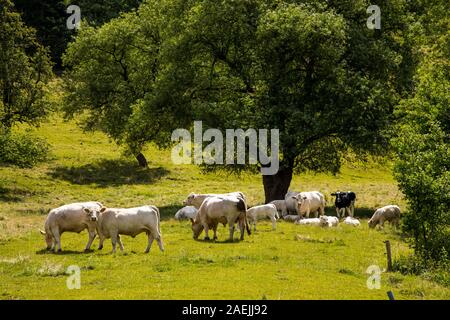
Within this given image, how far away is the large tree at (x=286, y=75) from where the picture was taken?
1444 inches

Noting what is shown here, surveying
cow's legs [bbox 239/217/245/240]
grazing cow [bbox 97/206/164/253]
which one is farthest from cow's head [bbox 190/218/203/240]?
grazing cow [bbox 97/206/164/253]

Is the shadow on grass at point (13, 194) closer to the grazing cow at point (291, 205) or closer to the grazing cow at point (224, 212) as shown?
the grazing cow at point (291, 205)

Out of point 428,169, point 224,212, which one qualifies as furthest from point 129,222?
point 428,169

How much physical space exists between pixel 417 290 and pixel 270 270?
4.73 meters

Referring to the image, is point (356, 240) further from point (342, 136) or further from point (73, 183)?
point (73, 183)

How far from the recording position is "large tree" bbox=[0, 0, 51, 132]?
48.5 m

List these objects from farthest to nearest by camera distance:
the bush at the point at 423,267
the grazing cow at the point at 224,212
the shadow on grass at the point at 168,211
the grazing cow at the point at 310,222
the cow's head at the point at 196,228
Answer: the shadow on grass at the point at 168,211, the grazing cow at the point at 310,222, the cow's head at the point at 196,228, the grazing cow at the point at 224,212, the bush at the point at 423,267

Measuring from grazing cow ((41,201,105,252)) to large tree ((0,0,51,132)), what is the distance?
2434 centimetres

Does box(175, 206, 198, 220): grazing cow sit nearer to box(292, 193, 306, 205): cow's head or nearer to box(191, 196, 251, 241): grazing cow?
box(292, 193, 306, 205): cow's head

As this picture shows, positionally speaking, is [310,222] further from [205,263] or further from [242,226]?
[205,263]

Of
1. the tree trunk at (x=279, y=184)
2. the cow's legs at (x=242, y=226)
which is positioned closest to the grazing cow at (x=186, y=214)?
the tree trunk at (x=279, y=184)
